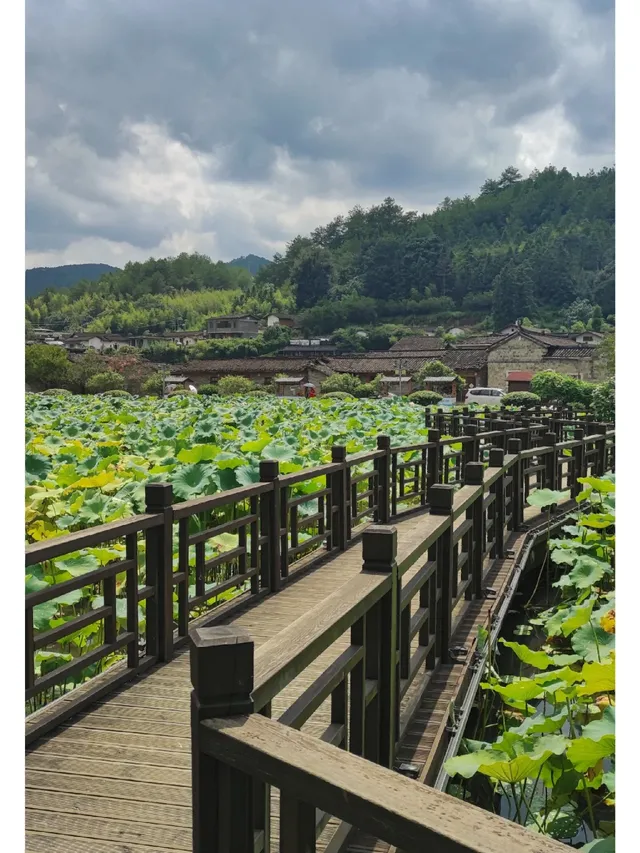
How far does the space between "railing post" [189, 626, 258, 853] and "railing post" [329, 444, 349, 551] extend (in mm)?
4503

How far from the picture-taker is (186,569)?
12.3ft

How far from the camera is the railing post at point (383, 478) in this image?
6.85 metres

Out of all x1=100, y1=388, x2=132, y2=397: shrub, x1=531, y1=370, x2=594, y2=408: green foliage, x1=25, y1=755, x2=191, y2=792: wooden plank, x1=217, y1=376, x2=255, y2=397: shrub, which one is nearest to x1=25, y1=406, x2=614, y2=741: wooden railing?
x1=25, y1=755, x2=191, y2=792: wooden plank

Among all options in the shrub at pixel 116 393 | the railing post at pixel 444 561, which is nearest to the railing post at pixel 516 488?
the railing post at pixel 444 561

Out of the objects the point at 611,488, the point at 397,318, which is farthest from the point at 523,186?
the point at 611,488

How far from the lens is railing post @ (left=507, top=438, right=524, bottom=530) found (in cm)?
690

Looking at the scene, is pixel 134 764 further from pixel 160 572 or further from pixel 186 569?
pixel 186 569

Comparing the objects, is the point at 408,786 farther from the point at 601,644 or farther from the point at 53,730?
the point at 601,644

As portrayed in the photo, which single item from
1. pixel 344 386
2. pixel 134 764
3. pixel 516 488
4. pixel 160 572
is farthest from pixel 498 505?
pixel 344 386

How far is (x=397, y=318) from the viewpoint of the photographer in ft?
253

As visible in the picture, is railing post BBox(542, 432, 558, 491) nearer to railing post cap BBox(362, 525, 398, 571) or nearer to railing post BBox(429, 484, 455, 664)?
railing post BBox(429, 484, 455, 664)

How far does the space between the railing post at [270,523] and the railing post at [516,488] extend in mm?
2835

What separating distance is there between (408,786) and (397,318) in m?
77.1
